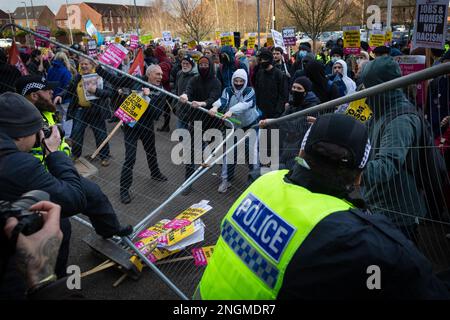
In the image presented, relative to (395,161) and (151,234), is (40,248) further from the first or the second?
(151,234)

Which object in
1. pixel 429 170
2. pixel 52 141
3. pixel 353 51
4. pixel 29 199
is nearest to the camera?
pixel 29 199

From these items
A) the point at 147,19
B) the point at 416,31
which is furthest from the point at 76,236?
the point at 147,19

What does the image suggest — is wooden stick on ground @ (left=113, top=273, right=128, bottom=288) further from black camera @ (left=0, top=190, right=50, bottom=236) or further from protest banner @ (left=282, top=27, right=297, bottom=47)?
protest banner @ (left=282, top=27, right=297, bottom=47)

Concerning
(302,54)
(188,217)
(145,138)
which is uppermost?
(302,54)

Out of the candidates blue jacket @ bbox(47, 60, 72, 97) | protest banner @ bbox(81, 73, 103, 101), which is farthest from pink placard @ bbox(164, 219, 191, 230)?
blue jacket @ bbox(47, 60, 72, 97)

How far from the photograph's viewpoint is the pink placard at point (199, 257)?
146 inches

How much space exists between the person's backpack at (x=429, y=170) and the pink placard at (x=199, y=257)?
204cm

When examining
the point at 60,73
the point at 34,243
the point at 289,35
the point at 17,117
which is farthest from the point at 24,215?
the point at 289,35

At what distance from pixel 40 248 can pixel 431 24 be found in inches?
194

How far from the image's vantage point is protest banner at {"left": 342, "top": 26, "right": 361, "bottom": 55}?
34.1 ft

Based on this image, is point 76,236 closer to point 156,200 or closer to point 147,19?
point 156,200

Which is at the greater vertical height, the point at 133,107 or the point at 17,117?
the point at 17,117

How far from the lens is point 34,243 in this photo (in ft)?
4.90
